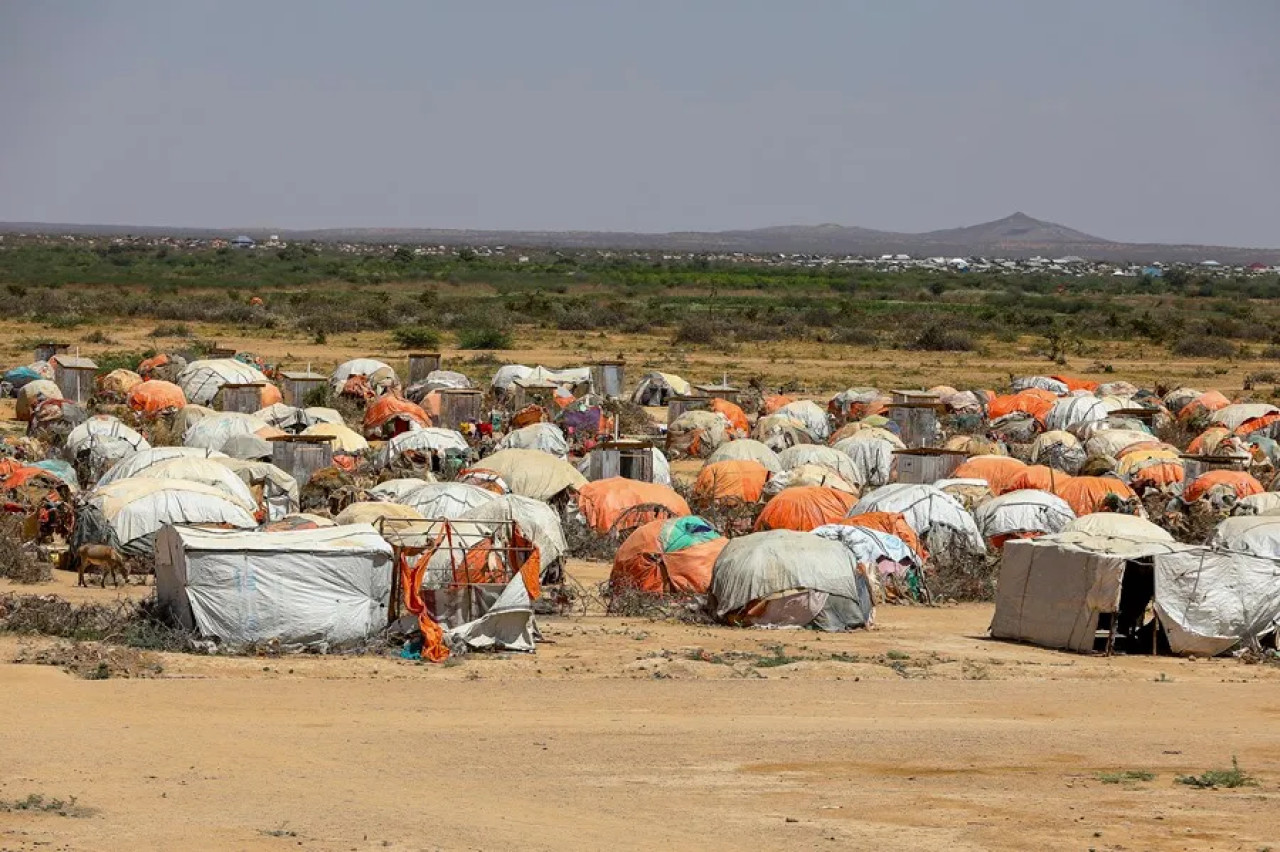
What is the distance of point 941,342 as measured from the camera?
3342 inches

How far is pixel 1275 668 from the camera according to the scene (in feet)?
83.2

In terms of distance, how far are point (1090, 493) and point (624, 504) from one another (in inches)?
354

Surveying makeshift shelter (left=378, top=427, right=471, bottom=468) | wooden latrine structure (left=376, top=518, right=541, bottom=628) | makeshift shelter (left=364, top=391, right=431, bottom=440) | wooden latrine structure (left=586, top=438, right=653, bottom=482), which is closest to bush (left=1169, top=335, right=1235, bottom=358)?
makeshift shelter (left=364, top=391, right=431, bottom=440)

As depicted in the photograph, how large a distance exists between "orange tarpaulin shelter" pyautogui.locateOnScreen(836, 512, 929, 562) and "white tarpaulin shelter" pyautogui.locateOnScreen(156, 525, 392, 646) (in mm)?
9478

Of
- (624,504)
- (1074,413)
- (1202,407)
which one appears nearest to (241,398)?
(624,504)

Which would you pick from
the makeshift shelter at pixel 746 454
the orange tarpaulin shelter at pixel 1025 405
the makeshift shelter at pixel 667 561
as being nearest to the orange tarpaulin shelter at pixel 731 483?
the makeshift shelter at pixel 746 454

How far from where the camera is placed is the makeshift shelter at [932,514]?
31531 mm

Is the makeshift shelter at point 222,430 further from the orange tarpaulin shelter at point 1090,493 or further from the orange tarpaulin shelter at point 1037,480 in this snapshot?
the orange tarpaulin shelter at point 1090,493

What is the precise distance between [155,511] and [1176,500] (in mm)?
19841

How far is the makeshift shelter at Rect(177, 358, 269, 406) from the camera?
49.7 meters

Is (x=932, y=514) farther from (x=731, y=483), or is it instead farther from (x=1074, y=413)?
(x=1074, y=413)

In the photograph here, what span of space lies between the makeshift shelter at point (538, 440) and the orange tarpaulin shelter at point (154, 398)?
35.4 ft

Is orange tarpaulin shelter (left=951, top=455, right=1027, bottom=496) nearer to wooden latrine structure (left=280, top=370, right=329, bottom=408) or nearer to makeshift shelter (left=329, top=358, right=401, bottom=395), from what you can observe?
makeshift shelter (left=329, top=358, right=401, bottom=395)

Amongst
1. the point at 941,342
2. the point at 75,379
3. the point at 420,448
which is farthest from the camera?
the point at 941,342
